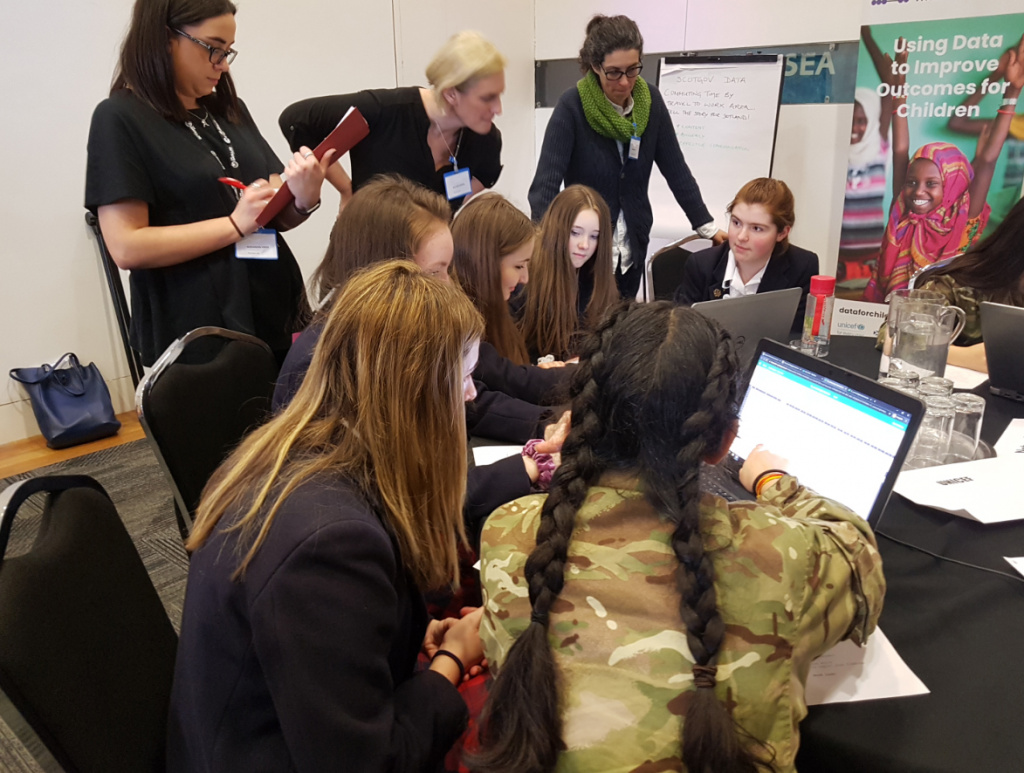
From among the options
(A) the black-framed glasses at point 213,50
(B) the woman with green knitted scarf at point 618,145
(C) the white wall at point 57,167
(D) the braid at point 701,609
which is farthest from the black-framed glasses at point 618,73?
(D) the braid at point 701,609

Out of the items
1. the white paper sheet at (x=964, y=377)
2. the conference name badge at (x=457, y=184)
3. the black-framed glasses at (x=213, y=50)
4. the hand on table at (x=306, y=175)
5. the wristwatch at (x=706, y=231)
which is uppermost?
the black-framed glasses at (x=213, y=50)

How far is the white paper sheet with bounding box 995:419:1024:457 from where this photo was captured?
53.6 inches

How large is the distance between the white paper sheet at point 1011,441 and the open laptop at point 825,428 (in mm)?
448

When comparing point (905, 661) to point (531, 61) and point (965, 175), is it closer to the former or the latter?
point (965, 175)

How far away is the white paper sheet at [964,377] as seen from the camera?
1.74 metres

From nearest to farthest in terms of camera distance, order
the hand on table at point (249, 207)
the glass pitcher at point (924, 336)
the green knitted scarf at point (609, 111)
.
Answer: the glass pitcher at point (924, 336) → the hand on table at point (249, 207) → the green knitted scarf at point (609, 111)

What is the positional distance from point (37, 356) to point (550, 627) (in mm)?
3168

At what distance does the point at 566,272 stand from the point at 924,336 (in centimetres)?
97

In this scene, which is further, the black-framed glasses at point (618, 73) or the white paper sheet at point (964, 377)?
the black-framed glasses at point (618, 73)

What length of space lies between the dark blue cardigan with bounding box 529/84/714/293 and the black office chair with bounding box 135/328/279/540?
68.9 inches

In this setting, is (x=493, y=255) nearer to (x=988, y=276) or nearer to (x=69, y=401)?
(x=988, y=276)

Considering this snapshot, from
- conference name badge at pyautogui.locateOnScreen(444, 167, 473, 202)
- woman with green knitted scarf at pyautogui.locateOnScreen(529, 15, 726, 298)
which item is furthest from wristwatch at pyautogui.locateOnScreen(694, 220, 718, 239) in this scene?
conference name badge at pyautogui.locateOnScreen(444, 167, 473, 202)

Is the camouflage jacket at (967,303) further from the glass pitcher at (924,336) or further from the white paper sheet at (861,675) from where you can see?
the white paper sheet at (861,675)

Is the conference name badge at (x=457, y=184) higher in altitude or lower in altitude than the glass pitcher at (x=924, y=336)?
higher
